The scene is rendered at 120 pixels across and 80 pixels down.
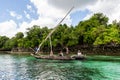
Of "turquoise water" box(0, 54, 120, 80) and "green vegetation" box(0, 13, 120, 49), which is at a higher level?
"green vegetation" box(0, 13, 120, 49)

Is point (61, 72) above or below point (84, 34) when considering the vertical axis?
below

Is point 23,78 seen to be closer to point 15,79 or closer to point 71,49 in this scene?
point 15,79

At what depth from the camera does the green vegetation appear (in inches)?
3073

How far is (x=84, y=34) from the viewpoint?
8781 cm

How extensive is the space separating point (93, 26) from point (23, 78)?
65.3m

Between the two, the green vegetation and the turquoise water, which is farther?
the green vegetation

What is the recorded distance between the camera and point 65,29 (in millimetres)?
94938

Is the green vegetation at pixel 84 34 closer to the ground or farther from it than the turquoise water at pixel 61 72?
farther from it

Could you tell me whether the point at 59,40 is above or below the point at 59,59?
above

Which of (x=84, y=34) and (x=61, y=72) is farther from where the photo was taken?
(x=84, y=34)

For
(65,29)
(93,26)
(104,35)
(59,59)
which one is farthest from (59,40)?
(59,59)

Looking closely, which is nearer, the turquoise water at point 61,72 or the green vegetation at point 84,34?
the turquoise water at point 61,72

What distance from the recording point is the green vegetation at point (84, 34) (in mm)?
78062

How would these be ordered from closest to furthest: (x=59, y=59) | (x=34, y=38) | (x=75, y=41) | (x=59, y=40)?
1. (x=59, y=59)
2. (x=75, y=41)
3. (x=59, y=40)
4. (x=34, y=38)
